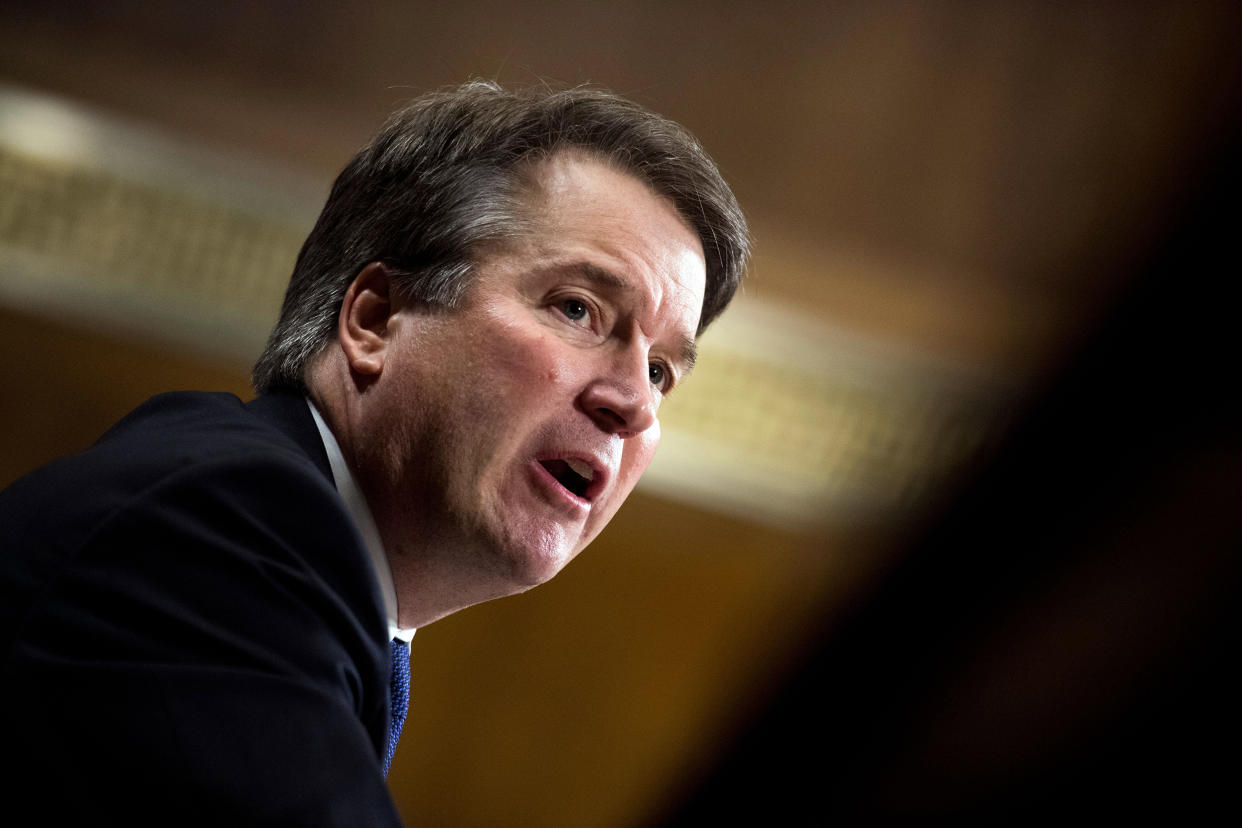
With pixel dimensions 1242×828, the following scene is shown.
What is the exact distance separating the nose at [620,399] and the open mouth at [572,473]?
0.12ft

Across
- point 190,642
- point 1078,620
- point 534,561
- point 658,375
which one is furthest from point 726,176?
point 1078,620

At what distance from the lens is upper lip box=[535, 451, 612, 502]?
850 millimetres

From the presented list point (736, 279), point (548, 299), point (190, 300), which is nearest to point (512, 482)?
point (548, 299)

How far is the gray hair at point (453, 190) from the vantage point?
918 millimetres

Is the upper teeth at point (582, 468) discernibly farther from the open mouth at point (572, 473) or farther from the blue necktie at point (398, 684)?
the blue necktie at point (398, 684)

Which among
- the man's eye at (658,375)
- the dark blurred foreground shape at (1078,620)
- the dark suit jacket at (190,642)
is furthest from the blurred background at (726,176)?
the dark blurred foreground shape at (1078,620)

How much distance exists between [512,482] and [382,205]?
0.29 meters

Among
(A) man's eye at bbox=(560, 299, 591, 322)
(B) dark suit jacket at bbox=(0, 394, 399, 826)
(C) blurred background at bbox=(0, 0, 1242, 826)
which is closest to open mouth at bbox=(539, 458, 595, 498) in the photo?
(A) man's eye at bbox=(560, 299, 591, 322)

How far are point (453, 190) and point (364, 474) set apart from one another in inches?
9.6

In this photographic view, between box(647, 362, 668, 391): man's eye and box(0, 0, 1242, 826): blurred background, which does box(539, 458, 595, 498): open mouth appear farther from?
box(0, 0, 1242, 826): blurred background

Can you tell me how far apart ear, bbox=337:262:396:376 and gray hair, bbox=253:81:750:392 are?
0.01 m

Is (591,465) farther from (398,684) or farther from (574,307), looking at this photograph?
(398,684)

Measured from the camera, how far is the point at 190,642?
1.74 feet

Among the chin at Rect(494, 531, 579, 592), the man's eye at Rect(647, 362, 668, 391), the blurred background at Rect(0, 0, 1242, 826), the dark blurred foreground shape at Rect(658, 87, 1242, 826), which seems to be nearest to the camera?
the dark blurred foreground shape at Rect(658, 87, 1242, 826)
